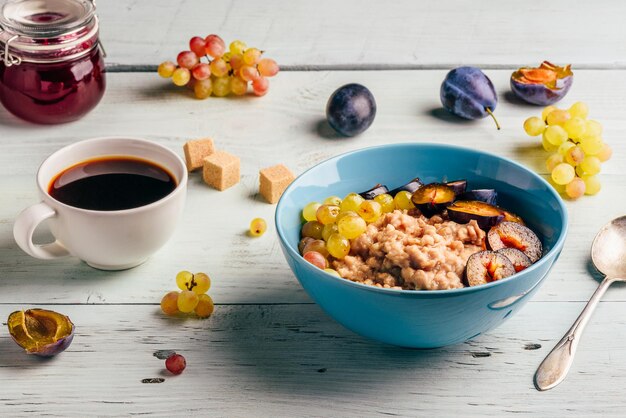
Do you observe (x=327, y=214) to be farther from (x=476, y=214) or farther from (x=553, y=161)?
(x=553, y=161)

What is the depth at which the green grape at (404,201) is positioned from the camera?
4.34 ft

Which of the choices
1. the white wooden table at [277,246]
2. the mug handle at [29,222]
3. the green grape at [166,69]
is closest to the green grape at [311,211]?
the white wooden table at [277,246]

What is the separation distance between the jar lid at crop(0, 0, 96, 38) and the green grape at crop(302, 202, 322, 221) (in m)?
0.68

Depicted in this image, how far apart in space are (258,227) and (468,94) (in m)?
0.62

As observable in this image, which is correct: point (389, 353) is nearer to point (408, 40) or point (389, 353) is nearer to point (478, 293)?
point (478, 293)

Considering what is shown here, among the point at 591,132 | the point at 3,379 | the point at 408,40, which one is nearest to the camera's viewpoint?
the point at 3,379

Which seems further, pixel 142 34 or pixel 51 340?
pixel 142 34

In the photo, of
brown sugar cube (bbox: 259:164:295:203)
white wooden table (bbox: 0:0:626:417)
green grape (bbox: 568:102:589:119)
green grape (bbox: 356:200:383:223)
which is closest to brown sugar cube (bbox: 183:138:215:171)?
white wooden table (bbox: 0:0:626:417)

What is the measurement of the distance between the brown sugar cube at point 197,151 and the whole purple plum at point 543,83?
73 centimetres

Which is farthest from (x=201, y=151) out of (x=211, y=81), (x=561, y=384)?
(x=561, y=384)

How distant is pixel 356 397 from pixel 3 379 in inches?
19.5

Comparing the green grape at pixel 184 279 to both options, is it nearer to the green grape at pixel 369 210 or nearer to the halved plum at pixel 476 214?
the green grape at pixel 369 210

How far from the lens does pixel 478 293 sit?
105cm

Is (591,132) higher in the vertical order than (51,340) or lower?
higher
